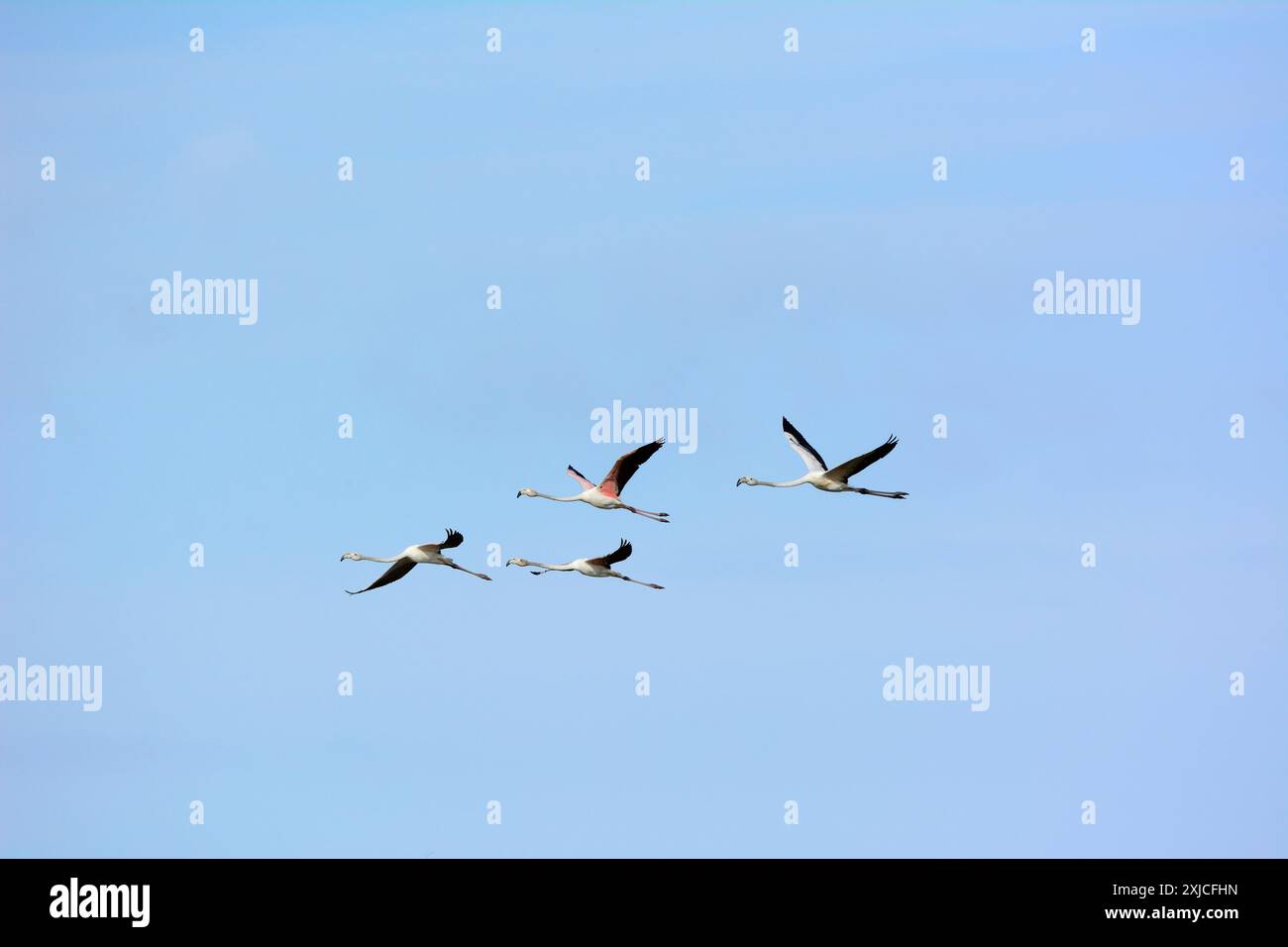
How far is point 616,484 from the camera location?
97625mm

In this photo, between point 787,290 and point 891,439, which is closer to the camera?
point 891,439

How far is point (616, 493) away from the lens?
321 feet

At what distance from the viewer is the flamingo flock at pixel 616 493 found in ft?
318

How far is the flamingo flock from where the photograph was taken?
96875 mm

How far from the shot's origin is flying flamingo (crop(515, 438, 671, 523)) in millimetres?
96125

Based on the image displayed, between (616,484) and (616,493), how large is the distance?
0.29m

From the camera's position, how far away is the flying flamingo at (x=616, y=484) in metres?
96.1
